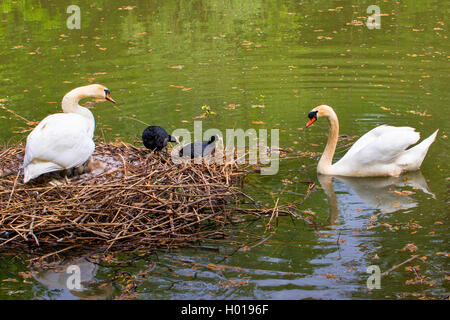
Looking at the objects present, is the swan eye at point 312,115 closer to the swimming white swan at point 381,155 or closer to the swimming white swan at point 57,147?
the swimming white swan at point 381,155

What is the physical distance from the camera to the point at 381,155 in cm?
793

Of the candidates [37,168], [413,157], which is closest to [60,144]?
[37,168]

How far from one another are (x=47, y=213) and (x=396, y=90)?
8.08m

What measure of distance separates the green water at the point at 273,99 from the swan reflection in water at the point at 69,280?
0.02 meters

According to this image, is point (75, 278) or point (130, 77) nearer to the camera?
point (75, 278)

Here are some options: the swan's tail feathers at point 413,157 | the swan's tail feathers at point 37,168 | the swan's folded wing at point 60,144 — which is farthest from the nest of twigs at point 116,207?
the swan's tail feathers at point 413,157

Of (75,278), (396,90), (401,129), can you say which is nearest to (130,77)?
(396,90)

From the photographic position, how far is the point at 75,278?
19.0ft

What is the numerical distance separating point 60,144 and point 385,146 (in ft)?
14.9

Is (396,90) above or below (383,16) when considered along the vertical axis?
below

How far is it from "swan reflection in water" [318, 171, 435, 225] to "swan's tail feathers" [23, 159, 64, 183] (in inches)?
141

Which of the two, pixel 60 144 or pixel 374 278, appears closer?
pixel 374 278

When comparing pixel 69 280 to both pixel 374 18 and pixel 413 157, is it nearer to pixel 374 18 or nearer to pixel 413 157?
pixel 413 157
